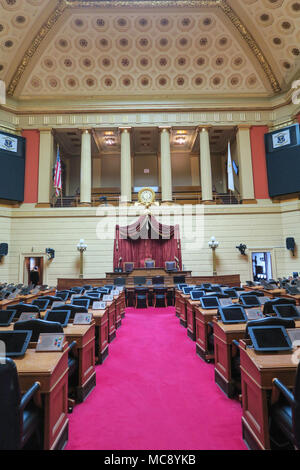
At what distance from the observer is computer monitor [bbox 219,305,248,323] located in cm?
335

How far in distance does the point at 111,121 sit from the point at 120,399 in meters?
14.7

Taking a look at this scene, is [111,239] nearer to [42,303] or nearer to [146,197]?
[146,197]

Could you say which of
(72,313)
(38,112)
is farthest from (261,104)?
(72,313)

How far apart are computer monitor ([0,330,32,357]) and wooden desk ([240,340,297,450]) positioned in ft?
6.05

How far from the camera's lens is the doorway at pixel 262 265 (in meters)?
14.0

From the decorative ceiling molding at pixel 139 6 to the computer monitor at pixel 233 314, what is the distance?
48.8ft

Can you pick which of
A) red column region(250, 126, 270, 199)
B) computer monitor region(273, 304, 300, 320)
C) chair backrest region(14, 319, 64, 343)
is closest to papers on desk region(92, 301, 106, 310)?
chair backrest region(14, 319, 64, 343)

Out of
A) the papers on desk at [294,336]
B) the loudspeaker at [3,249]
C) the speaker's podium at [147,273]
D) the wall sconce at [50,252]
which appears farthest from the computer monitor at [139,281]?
the papers on desk at [294,336]

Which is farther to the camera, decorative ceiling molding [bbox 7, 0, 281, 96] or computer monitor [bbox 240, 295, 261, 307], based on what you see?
decorative ceiling molding [bbox 7, 0, 281, 96]

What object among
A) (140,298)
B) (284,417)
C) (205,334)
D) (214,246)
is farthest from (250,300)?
(214,246)

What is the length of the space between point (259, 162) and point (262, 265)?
18.1ft

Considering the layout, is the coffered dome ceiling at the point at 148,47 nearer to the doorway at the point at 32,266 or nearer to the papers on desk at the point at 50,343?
the doorway at the point at 32,266

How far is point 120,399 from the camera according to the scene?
10.0 ft

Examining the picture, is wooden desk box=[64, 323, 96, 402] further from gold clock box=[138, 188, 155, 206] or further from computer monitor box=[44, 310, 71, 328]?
gold clock box=[138, 188, 155, 206]
